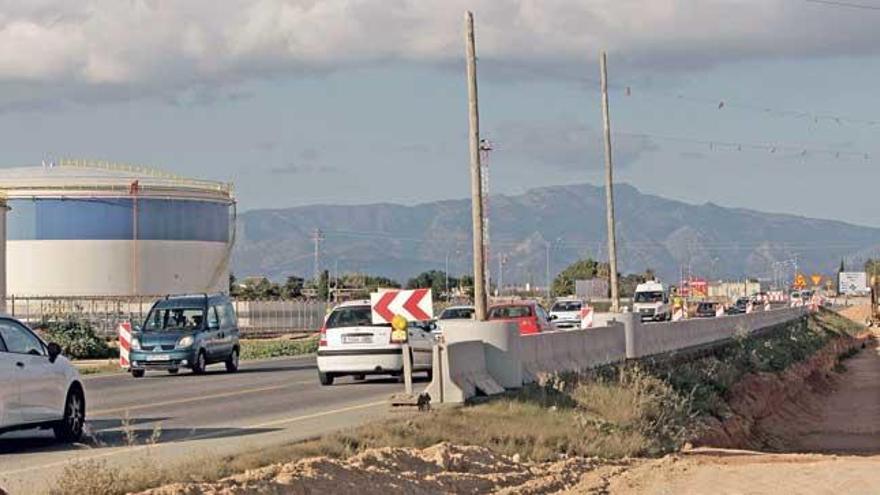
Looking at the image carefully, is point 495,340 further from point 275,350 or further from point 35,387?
point 275,350

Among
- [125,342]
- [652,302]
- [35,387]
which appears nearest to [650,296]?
[652,302]

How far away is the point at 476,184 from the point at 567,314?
33.6 meters

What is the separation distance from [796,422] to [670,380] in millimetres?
11349

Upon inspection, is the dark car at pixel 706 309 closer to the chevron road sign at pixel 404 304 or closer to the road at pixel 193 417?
the road at pixel 193 417

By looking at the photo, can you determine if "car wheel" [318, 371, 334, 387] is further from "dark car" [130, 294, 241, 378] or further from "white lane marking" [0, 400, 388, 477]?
"dark car" [130, 294, 241, 378]

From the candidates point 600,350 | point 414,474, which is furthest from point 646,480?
point 600,350

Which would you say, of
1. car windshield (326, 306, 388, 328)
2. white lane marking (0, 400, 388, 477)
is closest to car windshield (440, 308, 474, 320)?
car windshield (326, 306, 388, 328)

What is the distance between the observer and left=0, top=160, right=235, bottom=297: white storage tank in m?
94.2

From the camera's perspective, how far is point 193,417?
2417cm

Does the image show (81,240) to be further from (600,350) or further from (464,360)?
(464,360)

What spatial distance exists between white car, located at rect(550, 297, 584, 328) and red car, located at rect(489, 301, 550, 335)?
15754 mm

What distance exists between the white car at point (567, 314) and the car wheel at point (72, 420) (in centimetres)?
4158

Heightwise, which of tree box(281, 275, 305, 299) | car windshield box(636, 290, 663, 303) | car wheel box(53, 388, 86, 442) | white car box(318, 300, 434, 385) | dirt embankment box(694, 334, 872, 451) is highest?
tree box(281, 275, 305, 299)

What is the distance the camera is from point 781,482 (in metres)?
19.6
